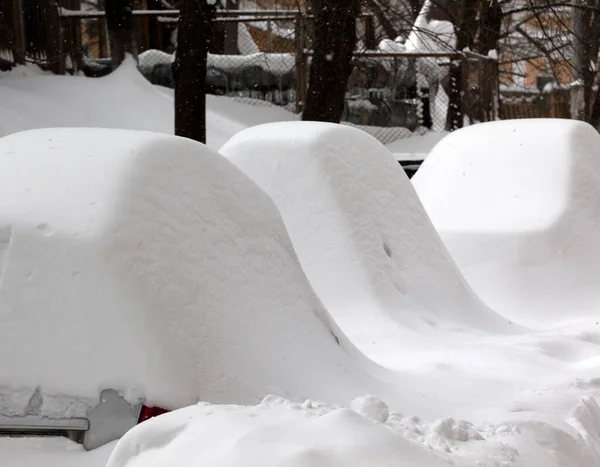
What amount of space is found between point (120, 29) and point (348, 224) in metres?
12.4

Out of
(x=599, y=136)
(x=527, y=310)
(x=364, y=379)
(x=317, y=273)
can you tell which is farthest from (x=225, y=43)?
(x=364, y=379)

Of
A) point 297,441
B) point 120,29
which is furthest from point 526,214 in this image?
point 120,29

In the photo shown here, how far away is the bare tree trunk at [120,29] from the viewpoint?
1858cm

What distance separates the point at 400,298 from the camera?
716 centimetres

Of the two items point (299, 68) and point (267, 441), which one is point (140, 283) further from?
point (299, 68)

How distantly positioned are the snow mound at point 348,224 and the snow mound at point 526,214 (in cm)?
191

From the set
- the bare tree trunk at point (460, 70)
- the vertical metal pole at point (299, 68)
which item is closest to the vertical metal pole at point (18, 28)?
the vertical metal pole at point (299, 68)

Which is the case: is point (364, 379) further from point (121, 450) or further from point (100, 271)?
point (121, 450)

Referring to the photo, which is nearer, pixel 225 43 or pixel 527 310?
pixel 527 310

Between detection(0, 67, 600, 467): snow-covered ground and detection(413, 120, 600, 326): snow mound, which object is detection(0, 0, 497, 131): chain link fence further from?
detection(0, 67, 600, 467): snow-covered ground

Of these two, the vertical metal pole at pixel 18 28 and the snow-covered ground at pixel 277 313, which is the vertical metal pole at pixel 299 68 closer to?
the vertical metal pole at pixel 18 28

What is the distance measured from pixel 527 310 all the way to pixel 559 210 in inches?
35.7

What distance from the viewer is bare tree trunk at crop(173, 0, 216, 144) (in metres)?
12.5

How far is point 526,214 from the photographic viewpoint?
9594 mm
